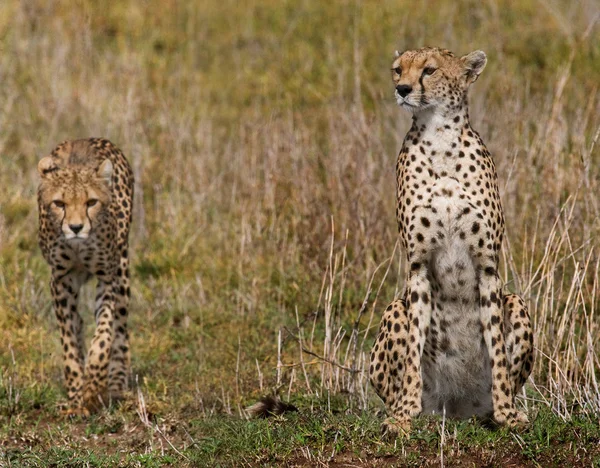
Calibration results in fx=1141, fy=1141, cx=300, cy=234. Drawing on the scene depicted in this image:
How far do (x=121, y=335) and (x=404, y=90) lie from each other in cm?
252

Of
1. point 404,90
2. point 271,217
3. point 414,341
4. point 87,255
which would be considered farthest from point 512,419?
point 271,217

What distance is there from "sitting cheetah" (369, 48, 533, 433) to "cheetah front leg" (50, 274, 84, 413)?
1.93 metres

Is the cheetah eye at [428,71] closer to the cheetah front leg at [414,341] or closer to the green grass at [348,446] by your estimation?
the cheetah front leg at [414,341]

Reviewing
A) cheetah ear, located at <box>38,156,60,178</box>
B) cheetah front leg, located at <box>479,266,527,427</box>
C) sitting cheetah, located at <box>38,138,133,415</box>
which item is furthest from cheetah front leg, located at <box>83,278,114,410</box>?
cheetah front leg, located at <box>479,266,527,427</box>

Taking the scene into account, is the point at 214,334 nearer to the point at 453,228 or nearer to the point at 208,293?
the point at 208,293

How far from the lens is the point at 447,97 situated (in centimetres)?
420

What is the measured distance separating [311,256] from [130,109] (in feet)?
6.04

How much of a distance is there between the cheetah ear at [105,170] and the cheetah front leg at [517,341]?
7.73 feet

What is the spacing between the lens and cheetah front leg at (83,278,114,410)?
557 cm

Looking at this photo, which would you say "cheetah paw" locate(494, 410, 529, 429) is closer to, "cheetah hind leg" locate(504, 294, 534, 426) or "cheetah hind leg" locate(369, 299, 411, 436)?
"cheetah hind leg" locate(504, 294, 534, 426)

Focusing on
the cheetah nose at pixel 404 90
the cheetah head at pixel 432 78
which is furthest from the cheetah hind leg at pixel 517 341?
the cheetah nose at pixel 404 90

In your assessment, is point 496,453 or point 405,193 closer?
point 496,453

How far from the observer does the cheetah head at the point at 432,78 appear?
4.11m

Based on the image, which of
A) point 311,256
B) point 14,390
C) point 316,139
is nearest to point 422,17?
point 316,139
